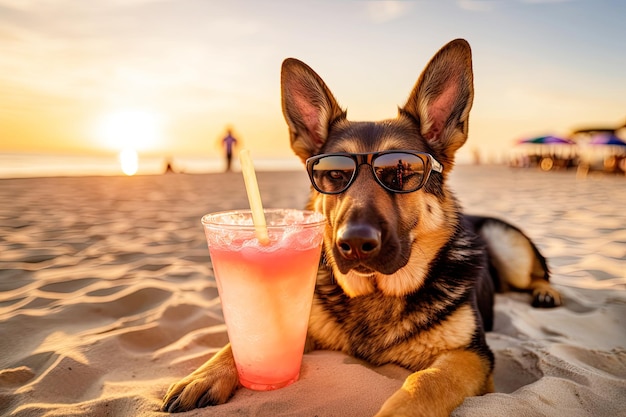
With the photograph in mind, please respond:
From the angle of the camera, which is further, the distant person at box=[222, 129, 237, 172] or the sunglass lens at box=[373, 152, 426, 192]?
the distant person at box=[222, 129, 237, 172]

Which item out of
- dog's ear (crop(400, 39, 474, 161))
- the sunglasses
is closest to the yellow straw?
the sunglasses

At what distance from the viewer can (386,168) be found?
2434 mm

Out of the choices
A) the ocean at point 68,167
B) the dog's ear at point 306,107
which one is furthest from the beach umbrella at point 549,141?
the dog's ear at point 306,107

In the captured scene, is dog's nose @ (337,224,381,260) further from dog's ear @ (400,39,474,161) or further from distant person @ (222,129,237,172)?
distant person @ (222,129,237,172)

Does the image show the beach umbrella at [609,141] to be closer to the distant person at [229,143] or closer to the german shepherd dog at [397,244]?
the distant person at [229,143]

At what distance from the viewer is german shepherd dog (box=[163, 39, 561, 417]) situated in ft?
6.64

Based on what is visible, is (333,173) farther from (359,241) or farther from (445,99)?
(445,99)

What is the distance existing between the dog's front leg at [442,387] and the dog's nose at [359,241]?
2.06ft

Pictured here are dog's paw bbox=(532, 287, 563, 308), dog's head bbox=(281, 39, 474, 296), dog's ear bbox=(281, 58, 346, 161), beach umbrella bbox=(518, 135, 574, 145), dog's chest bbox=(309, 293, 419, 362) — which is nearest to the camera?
dog's head bbox=(281, 39, 474, 296)

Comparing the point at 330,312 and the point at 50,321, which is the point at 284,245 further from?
the point at 50,321

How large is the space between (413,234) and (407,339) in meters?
0.63

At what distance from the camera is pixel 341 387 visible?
2025mm

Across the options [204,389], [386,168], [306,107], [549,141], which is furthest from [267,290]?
[549,141]

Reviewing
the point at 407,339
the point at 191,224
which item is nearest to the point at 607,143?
the point at 191,224
